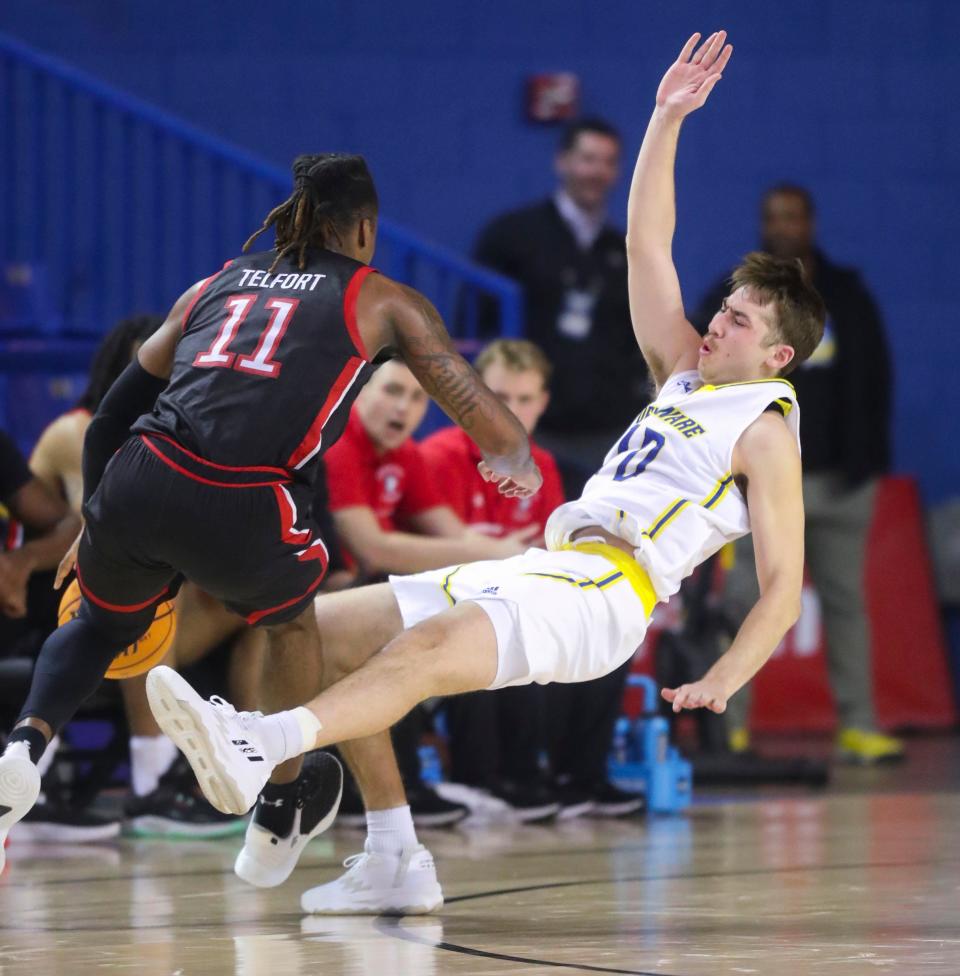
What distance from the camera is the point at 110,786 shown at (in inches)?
240

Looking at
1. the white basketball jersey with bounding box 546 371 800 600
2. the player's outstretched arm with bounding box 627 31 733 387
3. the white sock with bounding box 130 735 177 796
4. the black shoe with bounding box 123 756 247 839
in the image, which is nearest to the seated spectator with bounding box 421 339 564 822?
the black shoe with bounding box 123 756 247 839

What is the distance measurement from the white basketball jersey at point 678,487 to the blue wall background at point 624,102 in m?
5.32

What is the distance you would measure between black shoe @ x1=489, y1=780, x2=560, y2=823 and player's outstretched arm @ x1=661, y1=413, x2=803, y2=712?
2.18m

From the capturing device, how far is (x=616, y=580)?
3.79m

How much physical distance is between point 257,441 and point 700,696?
101 centimetres

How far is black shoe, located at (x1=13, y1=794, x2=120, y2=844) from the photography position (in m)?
5.38

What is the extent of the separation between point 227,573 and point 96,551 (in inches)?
11.7

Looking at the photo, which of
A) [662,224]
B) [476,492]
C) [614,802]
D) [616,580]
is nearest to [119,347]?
[476,492]

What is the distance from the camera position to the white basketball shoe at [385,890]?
3961 millimetres

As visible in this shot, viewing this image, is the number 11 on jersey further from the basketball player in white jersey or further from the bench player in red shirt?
the bench player in red shirt

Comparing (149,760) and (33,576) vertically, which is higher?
(33,576)

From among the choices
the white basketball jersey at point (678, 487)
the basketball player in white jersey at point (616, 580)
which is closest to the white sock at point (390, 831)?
the basketball player in white jersey at point (616, 580)

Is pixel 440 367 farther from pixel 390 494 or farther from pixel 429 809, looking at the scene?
pixel 390 494

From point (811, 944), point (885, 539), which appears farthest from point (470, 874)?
point (885, 539)
